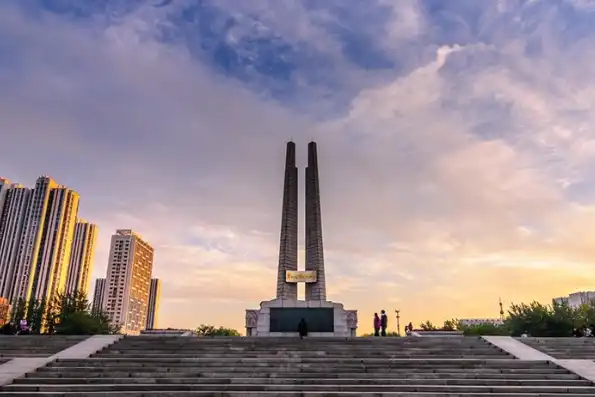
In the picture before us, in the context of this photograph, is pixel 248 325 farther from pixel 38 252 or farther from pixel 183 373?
pixel 38 252

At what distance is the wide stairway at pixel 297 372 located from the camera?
1277 centimetres

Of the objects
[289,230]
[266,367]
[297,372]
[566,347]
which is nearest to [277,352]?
[266,367]

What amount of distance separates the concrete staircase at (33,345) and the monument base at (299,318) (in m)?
10.5

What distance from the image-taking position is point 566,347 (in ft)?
61.2

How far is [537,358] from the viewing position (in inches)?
646

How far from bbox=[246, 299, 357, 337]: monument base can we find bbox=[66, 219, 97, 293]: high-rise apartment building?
111m

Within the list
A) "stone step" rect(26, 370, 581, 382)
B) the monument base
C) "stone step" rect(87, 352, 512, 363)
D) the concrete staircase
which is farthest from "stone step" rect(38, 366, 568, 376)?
the monument base

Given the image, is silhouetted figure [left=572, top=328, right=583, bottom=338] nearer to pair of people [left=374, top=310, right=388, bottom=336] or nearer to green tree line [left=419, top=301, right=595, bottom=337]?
green tree line [left=419, top=301, right=595, bottom=337]

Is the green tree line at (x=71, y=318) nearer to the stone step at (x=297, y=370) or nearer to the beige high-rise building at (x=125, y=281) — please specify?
the stone step at (x=297, y=370)

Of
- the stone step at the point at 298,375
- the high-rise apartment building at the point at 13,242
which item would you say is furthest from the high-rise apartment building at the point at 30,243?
the stone step at the point at 298,375

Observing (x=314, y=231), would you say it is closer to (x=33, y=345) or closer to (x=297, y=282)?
(x=297, y=282)

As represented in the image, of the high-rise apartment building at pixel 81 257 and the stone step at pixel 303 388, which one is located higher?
the high-rise apartment building at pixel 81 257

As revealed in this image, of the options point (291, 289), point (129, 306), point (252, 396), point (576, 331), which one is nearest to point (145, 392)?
point (252, 396)

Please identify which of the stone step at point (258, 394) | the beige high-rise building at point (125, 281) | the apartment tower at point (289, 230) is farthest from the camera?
the beige high-rise building at point (125, 281)
